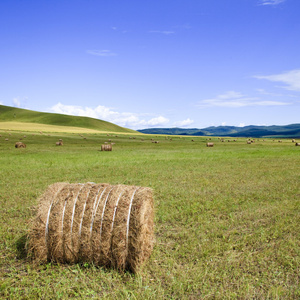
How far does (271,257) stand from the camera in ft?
23.2

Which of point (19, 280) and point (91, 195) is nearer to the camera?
point (19, 280)

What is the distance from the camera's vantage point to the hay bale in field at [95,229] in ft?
20.7

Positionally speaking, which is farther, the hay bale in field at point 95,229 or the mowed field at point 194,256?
the hay bale in field at point 95,229

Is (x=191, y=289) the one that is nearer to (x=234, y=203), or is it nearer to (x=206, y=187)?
(x=234, y=203)

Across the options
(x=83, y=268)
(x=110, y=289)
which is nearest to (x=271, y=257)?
(x=110, y=289)

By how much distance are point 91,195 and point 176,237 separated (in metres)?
3.19

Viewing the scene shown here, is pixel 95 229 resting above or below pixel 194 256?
above

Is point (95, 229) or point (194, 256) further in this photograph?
point (194, 256)

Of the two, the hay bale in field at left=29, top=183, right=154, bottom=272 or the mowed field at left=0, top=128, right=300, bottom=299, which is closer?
the mowed field at left=0, top=128, right=300, bottom=299

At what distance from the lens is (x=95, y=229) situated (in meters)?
6.48

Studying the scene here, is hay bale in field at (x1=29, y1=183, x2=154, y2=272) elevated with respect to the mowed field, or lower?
elevated

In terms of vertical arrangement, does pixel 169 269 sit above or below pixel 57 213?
below

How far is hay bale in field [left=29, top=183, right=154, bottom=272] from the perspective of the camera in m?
6.32

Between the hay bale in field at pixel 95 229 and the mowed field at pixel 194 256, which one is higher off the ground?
the hay bale in field at pixel 95 229
